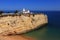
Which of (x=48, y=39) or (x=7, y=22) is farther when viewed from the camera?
(x=7, y=22)

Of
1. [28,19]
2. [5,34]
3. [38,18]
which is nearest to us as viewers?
[5,34]

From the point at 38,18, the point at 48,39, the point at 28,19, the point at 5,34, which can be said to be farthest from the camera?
the point at 38,18

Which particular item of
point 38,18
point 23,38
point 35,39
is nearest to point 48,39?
point 35,39

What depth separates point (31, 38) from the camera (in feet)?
103

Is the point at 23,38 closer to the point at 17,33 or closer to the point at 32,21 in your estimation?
the point at 17,33

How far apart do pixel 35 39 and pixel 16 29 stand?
23.0 ft

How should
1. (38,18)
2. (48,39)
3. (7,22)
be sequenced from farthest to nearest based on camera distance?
(38,18) → (7,22) → (48,39)

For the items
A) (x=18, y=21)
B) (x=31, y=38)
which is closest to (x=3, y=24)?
(x=18, y=21)

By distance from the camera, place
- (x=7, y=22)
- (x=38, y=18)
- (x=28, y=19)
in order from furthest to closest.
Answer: (x=38, y=18) < (x=28, y=19) < (x=7, y=22)

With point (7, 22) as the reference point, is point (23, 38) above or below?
below

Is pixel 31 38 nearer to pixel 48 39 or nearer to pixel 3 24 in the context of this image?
pixel 48 39

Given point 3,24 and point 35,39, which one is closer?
point 35,39

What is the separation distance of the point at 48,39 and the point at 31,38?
3.26 m

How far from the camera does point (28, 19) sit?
138ft
